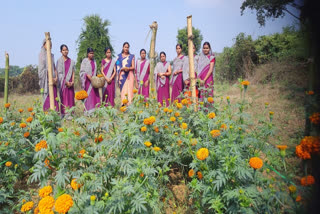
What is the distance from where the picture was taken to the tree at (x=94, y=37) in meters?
16.2

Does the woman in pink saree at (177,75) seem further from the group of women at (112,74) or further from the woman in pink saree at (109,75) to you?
the woman in pink saree at (109,75)

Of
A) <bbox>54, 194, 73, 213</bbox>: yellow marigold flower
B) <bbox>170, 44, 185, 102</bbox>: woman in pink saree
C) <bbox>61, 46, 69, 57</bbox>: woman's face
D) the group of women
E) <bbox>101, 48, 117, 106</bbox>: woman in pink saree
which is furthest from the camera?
<bbox>101, 48, 117, 106</bbox>: woman in pink saree

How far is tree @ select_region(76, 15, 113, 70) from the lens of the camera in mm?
16219

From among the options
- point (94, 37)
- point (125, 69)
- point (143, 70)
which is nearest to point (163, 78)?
point (143, 70)

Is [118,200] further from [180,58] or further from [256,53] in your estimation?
[256,53]

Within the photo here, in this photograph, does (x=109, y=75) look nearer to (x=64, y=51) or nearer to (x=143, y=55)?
(x=143, y=55)

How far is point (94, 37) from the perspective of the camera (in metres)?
16.6

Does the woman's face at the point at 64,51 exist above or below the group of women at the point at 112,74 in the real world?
above

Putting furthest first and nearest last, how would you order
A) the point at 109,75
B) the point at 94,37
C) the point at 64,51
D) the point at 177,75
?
the point at 94,37, the point at 109,75, the point at 177,75, the point at 64,51

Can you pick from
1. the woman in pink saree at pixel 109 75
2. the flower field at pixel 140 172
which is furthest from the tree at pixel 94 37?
the flower field at pixel 140 172

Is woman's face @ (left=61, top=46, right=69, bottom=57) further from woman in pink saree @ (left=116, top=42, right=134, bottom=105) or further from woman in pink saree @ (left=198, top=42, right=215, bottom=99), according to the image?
woman in pink saree @ (left=198, top=42, right=215, bottom=99)

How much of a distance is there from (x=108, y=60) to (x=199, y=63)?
2.55m

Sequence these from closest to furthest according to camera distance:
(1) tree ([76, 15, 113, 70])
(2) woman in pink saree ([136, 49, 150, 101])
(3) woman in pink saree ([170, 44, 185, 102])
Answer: (3) woman in pink saree ([170, 44, 185, 102])
(2) woman in pink saree ([136, 49, 150, 101])
(1) tree ([76, 15, 113, 70])

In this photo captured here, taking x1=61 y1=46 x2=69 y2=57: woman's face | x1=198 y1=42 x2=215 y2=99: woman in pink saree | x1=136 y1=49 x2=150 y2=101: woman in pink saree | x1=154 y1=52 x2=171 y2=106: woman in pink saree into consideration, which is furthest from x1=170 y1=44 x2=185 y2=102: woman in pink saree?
x1=61 y1=46 x2=69 y2=57: woman's face
